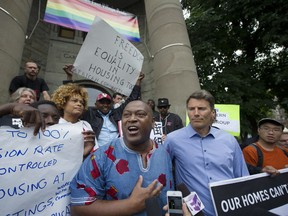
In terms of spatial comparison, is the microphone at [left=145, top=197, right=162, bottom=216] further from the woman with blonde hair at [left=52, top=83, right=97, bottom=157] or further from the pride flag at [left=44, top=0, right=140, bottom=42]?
the pride flag at [left=44, top=0, right=140, bottom=42]

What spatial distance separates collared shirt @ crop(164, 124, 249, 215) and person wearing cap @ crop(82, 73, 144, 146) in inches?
59.7

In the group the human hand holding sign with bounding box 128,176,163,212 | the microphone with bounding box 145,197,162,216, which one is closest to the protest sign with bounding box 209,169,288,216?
the human hand holding sign with bounding box 128,176,163,212

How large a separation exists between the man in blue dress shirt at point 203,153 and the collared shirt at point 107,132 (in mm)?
1496

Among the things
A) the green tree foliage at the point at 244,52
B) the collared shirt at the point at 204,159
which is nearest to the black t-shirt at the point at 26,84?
the collared shirt at the point at 204,159

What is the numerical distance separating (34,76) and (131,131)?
3.70m

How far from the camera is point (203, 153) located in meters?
2.45

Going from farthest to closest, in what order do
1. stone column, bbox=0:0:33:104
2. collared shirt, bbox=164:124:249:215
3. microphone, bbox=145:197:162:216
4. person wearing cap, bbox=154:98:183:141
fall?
person wearing cap, bbox=154:98:183:141, stone column, bbox=0:0:33:104, collared shirt, bbox=164:124:249:215, microphone, bbox=145:197:162:216

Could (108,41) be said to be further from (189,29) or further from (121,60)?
(189,29)

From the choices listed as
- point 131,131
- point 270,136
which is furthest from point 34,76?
point 270,136

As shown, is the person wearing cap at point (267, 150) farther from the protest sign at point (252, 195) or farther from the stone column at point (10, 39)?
the stone column at point (10, 39)

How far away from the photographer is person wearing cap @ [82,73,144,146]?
3906 mm

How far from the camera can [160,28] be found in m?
7.41

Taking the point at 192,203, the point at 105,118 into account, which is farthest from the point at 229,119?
the point at 192,203

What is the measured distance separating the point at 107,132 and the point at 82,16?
465 centimetres
